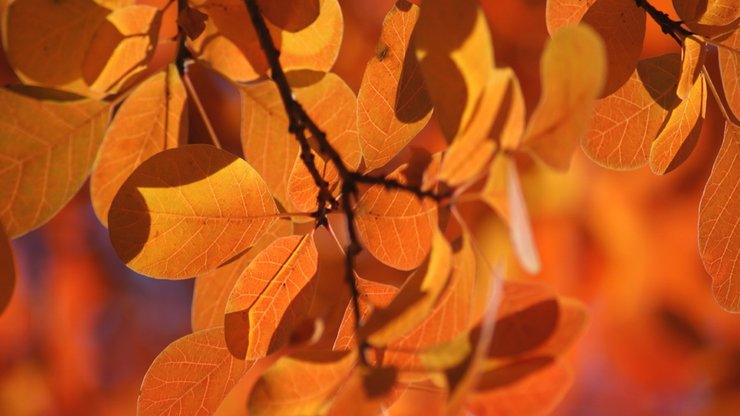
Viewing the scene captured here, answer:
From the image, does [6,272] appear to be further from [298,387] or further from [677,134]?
[677,134]

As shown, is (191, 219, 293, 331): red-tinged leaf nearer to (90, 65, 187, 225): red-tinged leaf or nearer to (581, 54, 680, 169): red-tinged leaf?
(90, 65, 187, 225): red-tinged leaf

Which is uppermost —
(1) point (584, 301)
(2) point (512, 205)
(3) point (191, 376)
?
(2) point (512, 205)

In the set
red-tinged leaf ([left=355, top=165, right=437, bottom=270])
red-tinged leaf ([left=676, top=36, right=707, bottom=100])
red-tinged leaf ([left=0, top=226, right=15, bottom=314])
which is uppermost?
red-tinged leaf ([left=676, top=36, right=707, bottom=100])

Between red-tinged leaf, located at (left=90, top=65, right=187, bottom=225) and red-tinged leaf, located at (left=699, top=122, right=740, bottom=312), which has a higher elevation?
red-tinged leaf, located at (left=90, top=65, right=187, bottom=225)

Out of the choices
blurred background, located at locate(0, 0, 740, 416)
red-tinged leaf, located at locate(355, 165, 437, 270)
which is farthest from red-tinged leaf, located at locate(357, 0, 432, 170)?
blurred background, located at locate(0, 0, 740, 416)

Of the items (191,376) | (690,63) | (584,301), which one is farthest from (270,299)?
(584,301)

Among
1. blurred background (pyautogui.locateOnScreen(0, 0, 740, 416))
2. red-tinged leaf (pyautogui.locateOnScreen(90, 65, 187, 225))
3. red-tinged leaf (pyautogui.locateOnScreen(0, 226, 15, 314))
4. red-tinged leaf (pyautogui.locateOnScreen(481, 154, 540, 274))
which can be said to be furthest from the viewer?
blurred background (pyautogui.locateOnScreen(0, 0, 740, 416))

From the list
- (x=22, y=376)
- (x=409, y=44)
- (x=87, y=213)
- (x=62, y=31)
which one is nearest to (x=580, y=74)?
(x=409, y=44)
